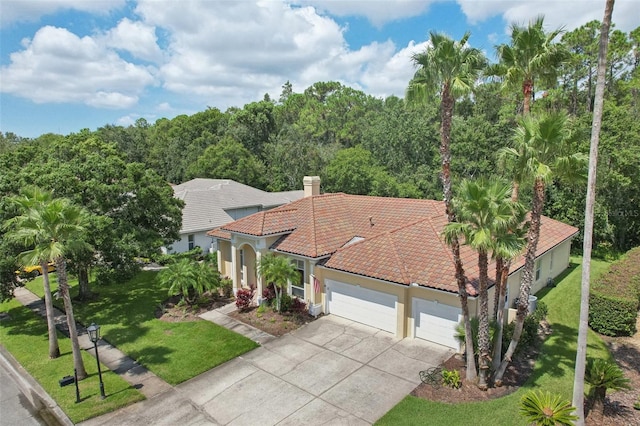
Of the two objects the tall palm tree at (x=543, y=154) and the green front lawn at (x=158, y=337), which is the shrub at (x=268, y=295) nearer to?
the green front lawn at (x=158, y=337)

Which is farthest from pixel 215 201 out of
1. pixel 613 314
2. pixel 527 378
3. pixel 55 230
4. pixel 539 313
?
pixel 613 314

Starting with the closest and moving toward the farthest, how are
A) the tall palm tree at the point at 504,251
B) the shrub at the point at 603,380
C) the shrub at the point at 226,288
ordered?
1. the tall palm tree at the point at 504,251
2. the shrub at the point at 603,380
3. the shrub at the point at 226,288

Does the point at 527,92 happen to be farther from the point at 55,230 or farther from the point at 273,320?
the point at 55,230

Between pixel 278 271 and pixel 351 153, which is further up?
pixel 351 153

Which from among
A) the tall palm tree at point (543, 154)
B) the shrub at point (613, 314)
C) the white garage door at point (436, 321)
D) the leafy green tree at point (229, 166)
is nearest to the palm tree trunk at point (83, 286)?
the white garage door at point (436, 321)

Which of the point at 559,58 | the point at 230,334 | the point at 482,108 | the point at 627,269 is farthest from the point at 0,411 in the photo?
the point at 482,108

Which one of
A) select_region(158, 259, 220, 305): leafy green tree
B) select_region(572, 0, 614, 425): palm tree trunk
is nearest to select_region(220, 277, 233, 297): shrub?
select_region(158, 259, 220, 305): leafy green tree

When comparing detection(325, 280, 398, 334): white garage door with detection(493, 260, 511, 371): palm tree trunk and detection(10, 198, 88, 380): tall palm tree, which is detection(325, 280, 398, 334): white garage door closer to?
detection(493, 260, 511, 371): palm tree trunk
